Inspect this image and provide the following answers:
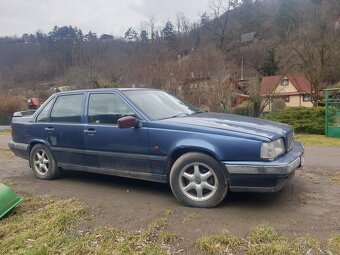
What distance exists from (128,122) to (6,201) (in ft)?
5.85

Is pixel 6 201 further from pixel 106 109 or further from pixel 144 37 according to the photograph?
pixel 144 37

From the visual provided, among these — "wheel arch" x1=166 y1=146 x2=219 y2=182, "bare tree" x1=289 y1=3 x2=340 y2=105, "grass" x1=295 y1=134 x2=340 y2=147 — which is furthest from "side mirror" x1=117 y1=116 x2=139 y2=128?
"bare tree" x1=289 y1=3 x2=340 y2=105

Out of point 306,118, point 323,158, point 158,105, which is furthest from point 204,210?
point 306,118

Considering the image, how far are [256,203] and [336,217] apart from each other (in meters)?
0.93

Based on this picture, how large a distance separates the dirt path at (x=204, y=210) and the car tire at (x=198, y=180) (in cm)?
13

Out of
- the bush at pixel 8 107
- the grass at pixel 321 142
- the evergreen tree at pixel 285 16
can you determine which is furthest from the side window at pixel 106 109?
the evergreen tree at pixel 285 16

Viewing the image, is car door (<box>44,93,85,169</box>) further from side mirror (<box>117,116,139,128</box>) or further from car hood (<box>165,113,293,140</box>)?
car hood (<box>165,113,293,140</box>)

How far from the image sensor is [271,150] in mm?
3932

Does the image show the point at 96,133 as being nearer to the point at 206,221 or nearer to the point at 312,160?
the point at 206,221

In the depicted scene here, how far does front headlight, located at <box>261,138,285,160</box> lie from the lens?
3.88 metres

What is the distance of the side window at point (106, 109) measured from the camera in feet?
15.9

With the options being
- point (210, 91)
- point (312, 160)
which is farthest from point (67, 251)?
point (210, 91)

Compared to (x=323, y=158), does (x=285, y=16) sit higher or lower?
higher

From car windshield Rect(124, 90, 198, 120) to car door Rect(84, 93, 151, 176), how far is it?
7.1 inches
